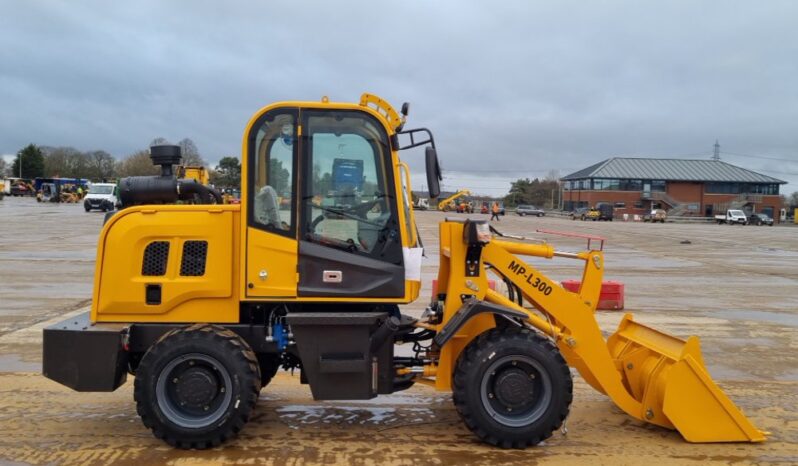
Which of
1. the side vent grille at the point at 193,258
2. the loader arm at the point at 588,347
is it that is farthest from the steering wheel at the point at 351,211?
the side vent grille at the point at 193,258

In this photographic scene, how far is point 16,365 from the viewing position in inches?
262

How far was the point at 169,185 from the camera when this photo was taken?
16.6 ft

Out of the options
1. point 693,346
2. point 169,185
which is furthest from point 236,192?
point 693,346

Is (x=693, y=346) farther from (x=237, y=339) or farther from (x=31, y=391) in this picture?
(x=31, y=391)

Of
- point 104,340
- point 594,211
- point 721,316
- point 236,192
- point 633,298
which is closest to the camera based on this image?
point 104,340

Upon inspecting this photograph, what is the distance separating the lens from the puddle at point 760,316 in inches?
399

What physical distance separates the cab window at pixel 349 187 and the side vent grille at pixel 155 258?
109 cm

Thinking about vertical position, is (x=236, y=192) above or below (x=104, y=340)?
above

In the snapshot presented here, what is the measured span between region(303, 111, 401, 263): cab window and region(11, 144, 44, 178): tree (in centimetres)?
11570

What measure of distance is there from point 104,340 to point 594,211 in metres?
76.2

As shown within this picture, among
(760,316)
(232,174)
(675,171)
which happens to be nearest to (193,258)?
(232,174)

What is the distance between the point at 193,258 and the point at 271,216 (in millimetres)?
689

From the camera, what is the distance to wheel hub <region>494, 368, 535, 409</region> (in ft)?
15.0

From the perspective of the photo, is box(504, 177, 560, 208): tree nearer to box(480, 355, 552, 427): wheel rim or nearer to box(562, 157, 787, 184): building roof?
box(562, 157, 787, 184): building roof
